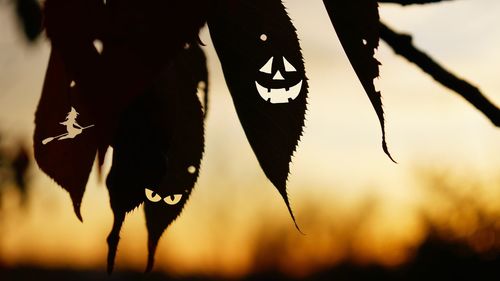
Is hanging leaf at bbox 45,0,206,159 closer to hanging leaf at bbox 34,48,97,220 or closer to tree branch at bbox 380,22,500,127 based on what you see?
hanging leaf at bbox 34,48,97,220

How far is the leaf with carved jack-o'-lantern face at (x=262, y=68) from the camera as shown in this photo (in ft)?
1.49

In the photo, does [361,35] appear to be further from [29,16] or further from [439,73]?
[29,16]

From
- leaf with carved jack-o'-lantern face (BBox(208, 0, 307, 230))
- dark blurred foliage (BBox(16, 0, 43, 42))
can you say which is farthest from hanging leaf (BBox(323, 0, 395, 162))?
dark blurred foliage (BBox(16, 0, 43, 42))

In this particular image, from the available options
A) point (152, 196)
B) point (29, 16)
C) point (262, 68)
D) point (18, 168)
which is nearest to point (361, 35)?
point (262, 68)

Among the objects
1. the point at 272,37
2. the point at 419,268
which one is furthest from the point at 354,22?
the point at 419,268

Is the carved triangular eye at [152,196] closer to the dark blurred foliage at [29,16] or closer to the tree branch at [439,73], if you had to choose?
the tree branch at [439,73]

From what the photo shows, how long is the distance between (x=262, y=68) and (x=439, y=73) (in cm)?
27

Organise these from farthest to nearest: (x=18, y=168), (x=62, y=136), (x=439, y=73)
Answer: (x=18, y=168) → (x=439, y=73) → (x=62, y=136)

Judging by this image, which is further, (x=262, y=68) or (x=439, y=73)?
(x=439, y=73)

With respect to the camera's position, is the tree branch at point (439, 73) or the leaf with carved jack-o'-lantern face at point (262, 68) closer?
the leaf with carved jack-o'-lantern face at point (262, 68)

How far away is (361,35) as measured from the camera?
43 cm

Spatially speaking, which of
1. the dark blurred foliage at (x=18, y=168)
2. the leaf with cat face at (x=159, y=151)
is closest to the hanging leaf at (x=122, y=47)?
the leaf with cat face at (x=159, y=151)

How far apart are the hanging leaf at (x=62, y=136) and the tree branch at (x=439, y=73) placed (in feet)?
1.17

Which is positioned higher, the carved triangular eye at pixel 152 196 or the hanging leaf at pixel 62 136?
the hanging leaf at pixel 62 136
